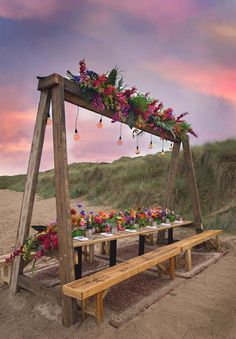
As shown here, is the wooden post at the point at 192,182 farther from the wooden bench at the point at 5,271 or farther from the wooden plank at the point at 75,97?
the wooden bench at the point at 5,271

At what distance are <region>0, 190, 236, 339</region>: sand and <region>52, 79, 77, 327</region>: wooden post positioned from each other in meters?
0.32

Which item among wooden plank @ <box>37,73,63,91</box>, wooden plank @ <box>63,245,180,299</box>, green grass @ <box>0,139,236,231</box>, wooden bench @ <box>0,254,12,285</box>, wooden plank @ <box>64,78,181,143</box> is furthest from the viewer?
green grass @ <box>0,139,236,231</box>

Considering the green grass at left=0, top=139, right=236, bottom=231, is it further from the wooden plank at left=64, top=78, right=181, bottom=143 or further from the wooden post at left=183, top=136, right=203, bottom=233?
the wooden plank at left=64, top=78, right=181, bottom=143

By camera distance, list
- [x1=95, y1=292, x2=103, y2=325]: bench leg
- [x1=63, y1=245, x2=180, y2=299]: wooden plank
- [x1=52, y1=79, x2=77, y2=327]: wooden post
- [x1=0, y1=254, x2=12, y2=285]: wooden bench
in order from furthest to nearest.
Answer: [x1=0, y1=254, x2=12, y2=285]: wooden bench < [x1=52, y1=79, x2=77, y2=327]: wooden post < [x1=95, y1=292, x2=103, y2=325]: bench leg < [x1=63, y1=245, x2=180, y2=299]: wooden plank

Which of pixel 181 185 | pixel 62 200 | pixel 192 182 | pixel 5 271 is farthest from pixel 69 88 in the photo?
pixel 181 185

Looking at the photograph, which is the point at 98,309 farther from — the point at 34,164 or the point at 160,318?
the point at 34,164

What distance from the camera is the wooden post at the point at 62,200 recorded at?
3.54 m

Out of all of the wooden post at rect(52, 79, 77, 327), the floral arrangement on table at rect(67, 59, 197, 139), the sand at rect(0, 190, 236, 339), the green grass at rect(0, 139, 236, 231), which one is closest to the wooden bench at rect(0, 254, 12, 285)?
the sand at rect(0, 190, 236, 339)

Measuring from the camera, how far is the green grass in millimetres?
10281

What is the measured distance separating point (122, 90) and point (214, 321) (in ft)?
12.6

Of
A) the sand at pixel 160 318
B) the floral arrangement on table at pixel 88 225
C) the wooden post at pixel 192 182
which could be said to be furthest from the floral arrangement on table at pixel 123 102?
the sand at pixel 160 318

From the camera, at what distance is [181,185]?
11516mm

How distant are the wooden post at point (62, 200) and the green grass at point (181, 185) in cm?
635

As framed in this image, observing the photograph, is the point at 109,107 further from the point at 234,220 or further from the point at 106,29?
the point at 234,220
